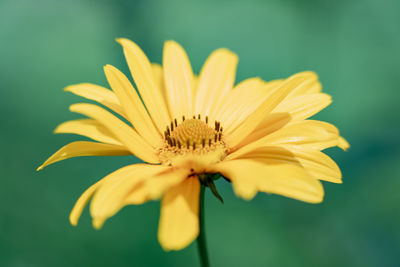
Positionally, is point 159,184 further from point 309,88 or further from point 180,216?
point 309,88

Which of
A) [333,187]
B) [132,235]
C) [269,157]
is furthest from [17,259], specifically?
[333,187]

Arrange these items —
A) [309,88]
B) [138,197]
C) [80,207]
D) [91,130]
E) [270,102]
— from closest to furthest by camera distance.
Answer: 1. [138,197]
2. [80,207]
3. [270,102]
4. [91,130]
5. [309,88]

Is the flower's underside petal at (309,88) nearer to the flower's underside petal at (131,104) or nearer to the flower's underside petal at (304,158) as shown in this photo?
the flower's underside petal at (304,158)

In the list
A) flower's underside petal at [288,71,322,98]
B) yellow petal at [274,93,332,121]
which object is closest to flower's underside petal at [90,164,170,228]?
yellow petal at [274,93,332,121]

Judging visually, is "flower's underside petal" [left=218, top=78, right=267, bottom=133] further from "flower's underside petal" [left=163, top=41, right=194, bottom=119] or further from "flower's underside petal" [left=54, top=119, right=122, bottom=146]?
"flower's underside petal" [left=54, top=119, right=122, bottom=146]

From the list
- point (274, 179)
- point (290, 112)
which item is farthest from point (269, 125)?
point (274, 179)

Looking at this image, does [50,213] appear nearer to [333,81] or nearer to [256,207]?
[256,207]
